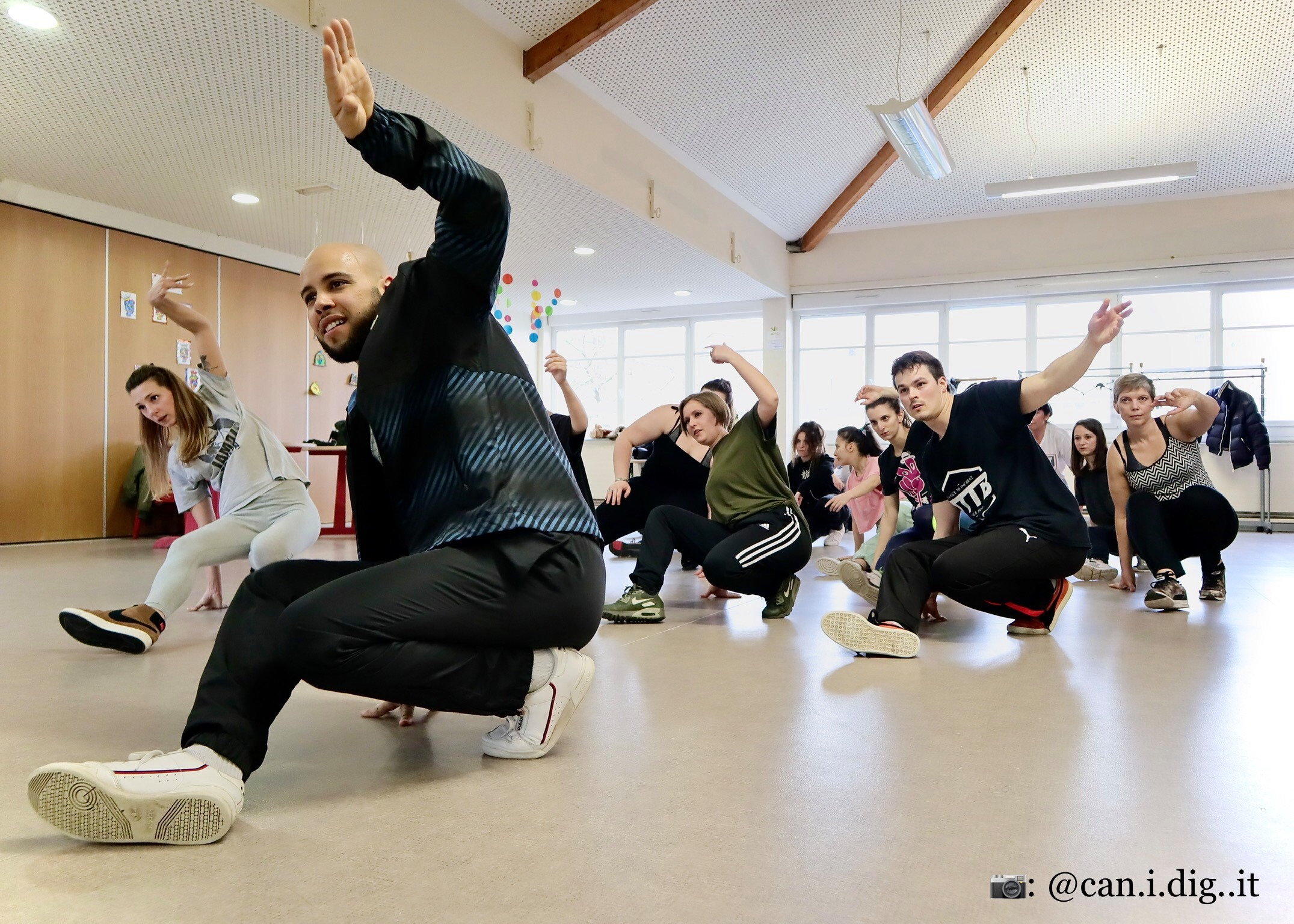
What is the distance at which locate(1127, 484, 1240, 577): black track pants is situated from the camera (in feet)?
12.2

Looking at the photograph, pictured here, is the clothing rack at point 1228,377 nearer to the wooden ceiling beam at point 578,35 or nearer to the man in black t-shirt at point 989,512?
the wooden ceiling beam at point 578,35

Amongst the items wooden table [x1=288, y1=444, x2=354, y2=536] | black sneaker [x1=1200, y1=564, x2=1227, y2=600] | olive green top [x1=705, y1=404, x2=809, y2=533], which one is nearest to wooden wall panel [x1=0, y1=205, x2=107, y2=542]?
wooden table [x1=288, y1=444, x2=354, y2=536]

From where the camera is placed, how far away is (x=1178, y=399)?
370 cm

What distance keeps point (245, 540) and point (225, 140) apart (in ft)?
12.0

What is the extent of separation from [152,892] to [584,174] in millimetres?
6339

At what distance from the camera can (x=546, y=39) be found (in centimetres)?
604

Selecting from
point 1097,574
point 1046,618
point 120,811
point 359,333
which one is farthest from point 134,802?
point 1097,574

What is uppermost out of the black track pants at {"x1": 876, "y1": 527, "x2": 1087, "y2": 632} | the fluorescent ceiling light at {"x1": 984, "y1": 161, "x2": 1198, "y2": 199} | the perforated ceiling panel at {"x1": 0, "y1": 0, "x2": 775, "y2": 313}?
the fluorescent ceiling light at {"x1": 984, "y1": 161, "x2": 1198, "y2": 199}

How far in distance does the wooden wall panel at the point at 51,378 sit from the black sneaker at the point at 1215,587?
7.41 meters

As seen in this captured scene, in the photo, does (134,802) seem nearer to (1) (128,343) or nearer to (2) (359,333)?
(2) (359,333)

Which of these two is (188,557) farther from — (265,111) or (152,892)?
(265,111)

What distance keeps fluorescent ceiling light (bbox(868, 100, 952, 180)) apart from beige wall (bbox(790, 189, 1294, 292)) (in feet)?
9.76

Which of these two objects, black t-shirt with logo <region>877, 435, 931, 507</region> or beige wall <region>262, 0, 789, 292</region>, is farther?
beige wall <region>262, 0, 789, 292</region>

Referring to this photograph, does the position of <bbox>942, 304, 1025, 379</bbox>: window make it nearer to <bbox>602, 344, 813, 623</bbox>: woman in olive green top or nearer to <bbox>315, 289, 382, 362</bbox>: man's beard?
<bbox>602, 344, 813, 623</bbox>: woman in olive green top
